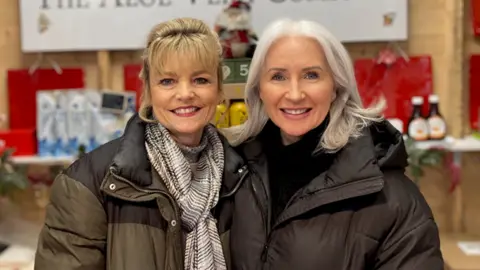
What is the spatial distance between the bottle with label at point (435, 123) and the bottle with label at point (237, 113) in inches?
39.2

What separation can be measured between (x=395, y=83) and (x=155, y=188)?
61.5 inches

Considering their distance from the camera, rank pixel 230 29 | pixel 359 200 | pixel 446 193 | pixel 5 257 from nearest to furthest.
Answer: pixel 359 200 < pixel 230 29 < pixel 5 257 < pixel 446 193

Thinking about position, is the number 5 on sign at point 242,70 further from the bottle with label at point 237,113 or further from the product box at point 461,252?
the product box at point 461,252

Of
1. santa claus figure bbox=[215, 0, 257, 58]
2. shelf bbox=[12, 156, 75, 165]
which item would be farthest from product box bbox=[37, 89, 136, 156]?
santa claus figure bbox=[215, 0, 257, 58]

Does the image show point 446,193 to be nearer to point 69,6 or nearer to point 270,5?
point 270,5

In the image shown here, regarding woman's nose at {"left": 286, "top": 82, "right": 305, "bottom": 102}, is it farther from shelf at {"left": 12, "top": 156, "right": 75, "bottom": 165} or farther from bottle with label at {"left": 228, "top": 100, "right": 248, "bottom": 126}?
shelf at {"left": 12, "top": 156, "right": 75, "bottom": 165}

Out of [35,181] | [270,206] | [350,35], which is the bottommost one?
[35,181]

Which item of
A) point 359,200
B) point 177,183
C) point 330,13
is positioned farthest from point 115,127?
point 359,200

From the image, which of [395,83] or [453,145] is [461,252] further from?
[395,83]

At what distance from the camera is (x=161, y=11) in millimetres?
2631

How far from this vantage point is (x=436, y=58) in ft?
8.82

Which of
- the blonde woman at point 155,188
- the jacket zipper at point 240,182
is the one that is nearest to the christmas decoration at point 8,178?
the blonde woman at point 155,188

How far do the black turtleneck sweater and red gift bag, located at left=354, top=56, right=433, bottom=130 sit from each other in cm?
123

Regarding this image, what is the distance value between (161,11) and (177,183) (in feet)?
4.48
